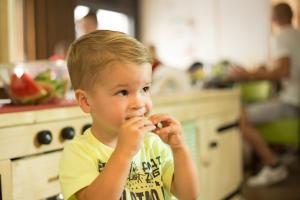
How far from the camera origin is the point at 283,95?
291 centimetres

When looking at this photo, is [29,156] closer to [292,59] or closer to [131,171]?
[131,171]

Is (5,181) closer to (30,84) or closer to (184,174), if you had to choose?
(30,84)

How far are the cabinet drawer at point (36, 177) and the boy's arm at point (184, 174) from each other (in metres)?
0.41

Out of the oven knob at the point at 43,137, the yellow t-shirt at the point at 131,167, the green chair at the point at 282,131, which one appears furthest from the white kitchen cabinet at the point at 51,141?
the green chair at the point at 282,131

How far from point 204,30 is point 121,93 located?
10.8ft

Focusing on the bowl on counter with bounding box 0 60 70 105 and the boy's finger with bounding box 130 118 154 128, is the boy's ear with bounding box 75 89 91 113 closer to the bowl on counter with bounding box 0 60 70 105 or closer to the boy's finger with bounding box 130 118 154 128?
the boy's finger with bounding box 130 118 154 128

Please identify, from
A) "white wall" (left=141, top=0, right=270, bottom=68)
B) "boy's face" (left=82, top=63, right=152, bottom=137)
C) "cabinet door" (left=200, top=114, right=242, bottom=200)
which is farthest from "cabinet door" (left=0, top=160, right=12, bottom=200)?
"white wall" (left=141, top=0, right=270, bottom=68)

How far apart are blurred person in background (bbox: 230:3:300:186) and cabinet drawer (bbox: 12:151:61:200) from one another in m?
1.86

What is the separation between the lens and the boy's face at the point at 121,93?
0.75 meters

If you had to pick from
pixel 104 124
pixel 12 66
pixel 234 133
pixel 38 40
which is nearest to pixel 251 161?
pixel 234 133

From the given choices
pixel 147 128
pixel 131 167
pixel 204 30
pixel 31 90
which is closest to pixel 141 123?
pixel 147 128

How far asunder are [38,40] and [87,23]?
0.23 metres

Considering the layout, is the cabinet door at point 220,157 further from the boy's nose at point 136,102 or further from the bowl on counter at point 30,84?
the boy's nose at point 136,102

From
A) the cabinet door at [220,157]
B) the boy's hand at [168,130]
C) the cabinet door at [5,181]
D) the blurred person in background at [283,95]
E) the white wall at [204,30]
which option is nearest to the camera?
the boy's hand at [168,130]
